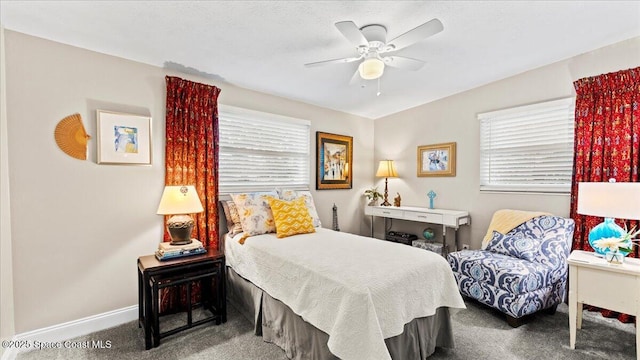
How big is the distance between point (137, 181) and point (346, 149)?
9.38ft

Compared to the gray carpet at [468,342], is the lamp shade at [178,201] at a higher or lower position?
higher

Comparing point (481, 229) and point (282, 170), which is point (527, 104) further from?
point (282, 170)

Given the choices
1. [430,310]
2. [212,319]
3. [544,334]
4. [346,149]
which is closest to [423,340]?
[430,310]

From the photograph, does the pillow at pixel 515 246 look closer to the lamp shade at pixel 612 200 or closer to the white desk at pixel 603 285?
the white desk at pixel 603 285

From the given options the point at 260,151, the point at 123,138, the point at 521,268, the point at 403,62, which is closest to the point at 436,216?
the point at 521,268

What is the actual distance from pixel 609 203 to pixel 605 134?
1.06 m

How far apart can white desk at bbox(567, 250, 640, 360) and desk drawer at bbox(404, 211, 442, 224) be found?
4.94 feet

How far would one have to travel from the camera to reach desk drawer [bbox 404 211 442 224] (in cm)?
372

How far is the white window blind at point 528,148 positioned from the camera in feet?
10.2

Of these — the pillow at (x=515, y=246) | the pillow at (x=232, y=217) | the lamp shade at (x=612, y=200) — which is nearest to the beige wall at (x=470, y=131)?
the pillow at (x=515, y=246)

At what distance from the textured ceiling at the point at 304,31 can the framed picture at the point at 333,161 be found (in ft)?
3.63

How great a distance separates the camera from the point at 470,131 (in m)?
3.81

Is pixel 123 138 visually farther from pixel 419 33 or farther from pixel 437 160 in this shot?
pixel 437 160

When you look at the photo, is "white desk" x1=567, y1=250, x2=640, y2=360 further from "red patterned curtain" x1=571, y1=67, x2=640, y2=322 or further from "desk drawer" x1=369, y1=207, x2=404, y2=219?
"desk drawer" x1=369, y1=207, x2=404, y2=219
